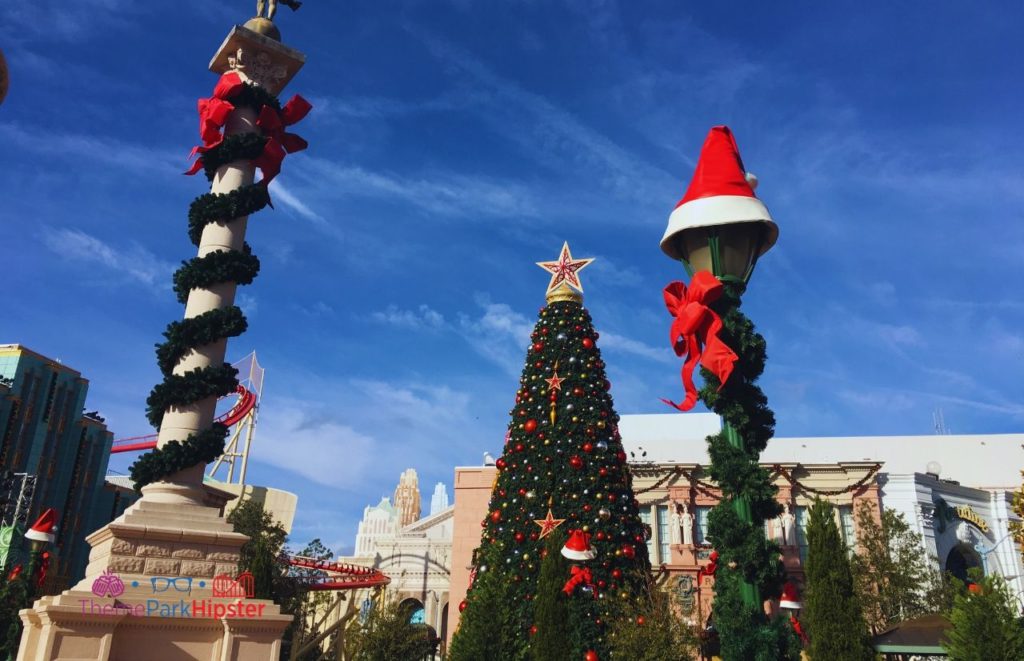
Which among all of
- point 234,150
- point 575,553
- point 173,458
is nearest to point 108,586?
point 173,458

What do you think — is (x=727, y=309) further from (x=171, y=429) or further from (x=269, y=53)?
(x=269, y=53)

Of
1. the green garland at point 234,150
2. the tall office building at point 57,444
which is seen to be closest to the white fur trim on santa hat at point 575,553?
the green garland at point 234,150

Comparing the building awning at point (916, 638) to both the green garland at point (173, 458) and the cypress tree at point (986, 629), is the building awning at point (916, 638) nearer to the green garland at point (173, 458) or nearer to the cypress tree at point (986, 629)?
the cypress tree at point (986, 629)

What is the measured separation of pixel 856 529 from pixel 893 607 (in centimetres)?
609

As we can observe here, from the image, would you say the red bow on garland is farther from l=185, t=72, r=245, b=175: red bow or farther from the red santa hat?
the red santa hat

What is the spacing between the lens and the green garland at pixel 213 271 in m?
17.4

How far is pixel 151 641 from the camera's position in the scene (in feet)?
44.7

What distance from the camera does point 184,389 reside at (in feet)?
53.7

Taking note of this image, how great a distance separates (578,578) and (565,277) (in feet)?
34.2

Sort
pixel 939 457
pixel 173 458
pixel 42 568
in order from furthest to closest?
1. pixel 939 457
2. pixel 42 568
3. pixel 173 458

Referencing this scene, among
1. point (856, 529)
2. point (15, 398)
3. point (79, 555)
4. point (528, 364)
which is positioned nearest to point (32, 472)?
point (15, 398)

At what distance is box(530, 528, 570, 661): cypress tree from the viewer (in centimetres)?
1772

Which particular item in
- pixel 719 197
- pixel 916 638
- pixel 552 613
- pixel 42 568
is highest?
pixel 719 197

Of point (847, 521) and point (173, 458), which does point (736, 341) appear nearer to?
point (173, 458)
